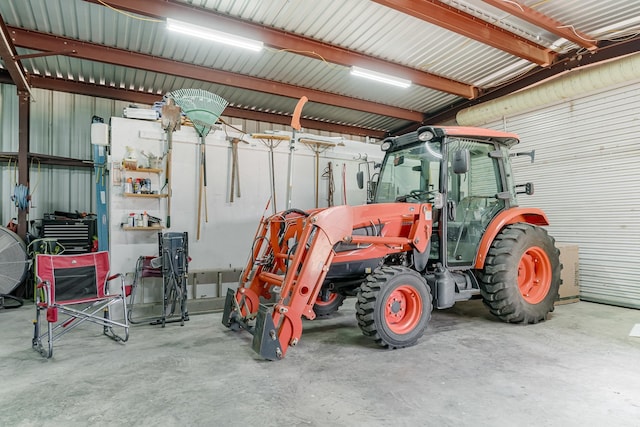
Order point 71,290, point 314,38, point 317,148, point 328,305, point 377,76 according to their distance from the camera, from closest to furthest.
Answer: point 71,290 → point 328,305 → point 314,38 → point 377,76 → point 317,148

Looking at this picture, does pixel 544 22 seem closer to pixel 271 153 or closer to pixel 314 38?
pixel 314 38

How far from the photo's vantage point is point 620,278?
15.7 ft

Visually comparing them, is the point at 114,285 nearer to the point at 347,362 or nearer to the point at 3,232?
the point at 3,232

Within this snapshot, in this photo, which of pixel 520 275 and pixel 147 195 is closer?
pixel 520 275

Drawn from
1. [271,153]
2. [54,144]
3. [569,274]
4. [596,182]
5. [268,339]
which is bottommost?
[268,339]

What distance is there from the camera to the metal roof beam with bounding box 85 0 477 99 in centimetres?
389

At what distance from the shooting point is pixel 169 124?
15.5 feet

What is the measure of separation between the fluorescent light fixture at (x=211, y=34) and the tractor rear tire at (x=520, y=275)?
376cm

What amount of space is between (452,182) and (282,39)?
2877 millimetres

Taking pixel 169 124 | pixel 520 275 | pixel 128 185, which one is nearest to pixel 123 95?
pixel 169 124

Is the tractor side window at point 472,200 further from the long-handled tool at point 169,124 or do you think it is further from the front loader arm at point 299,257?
the long-handled tool at point 169,124

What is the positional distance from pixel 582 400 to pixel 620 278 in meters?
3.49

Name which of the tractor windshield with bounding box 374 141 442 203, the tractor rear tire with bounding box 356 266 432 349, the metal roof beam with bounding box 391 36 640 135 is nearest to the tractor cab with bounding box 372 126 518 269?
the tractor windshield with bounding box 374 141 442 203

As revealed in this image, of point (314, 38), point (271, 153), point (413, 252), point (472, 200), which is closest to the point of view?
point (413, 252)
